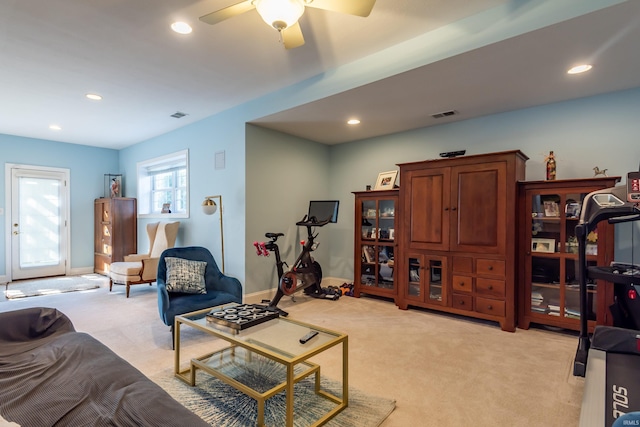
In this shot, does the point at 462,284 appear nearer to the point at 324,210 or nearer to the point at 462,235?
the point at 462,235

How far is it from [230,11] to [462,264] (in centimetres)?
331

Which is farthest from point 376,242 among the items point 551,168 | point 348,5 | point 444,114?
point 348,5

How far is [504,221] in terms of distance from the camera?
3.47m

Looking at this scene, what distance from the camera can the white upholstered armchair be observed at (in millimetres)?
4730

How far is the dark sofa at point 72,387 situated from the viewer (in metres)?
1.16

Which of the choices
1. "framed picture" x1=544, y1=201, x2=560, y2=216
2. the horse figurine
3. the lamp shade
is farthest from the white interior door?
the horse figurine

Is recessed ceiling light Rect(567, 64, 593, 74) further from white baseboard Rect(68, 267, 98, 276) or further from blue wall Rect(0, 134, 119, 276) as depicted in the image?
white baseboard Rect(68, 267, 98, 276)

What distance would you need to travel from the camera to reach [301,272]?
14.6 feet

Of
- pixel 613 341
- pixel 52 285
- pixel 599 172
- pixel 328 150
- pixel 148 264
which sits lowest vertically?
pixel 52 285

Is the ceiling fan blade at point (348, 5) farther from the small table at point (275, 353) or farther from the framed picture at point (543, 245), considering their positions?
the framed picture at point (543, 245)

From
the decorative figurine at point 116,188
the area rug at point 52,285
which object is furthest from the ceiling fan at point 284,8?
the decorative figurine at point 116,188

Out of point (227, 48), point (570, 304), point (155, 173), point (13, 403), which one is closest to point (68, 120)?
point (155, 173)

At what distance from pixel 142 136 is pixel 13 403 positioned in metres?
5.50

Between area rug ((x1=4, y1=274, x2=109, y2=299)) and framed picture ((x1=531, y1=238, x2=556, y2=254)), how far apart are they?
6219mm
